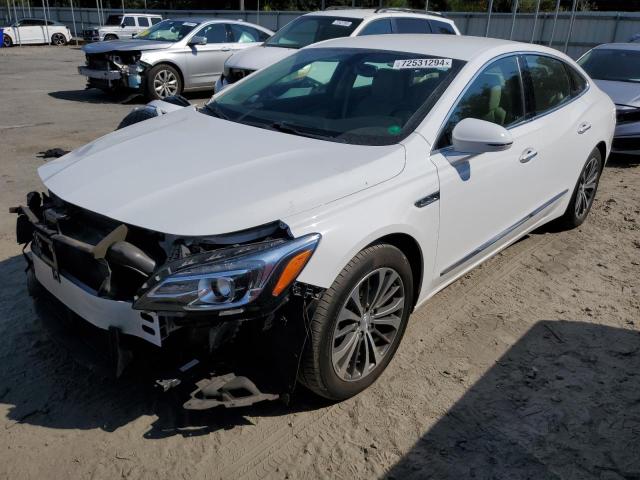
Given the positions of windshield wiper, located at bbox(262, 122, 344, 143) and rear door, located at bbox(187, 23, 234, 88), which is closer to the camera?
windshield wiper, located at bbox(262, 122, 344, 143)

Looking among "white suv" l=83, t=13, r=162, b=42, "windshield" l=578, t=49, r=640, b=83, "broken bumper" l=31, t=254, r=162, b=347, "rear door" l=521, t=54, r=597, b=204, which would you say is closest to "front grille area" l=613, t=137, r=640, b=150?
"windshield" l=578, t=49, r=640, b=83

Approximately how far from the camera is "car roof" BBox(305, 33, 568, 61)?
3.58 metres

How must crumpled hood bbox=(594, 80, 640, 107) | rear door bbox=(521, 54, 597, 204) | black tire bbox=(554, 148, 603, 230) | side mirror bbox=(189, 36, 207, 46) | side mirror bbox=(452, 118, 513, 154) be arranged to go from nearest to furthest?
side mirror bbox=(452, 118, 513, 154)
rear door bbox=(521, 54, 597, 204)
black tire bbox=(554, 148, 603, 230)
crumpled hood bbox=(594, 80, 640, 107)
side mirror bbox=(189, 36, 207, 46)

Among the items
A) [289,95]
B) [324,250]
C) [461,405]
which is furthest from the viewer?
[289,95]

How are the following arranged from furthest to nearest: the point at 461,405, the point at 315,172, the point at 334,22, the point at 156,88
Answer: the point at 156,88 < the point at 334,22 < the point at 461,405 < the point at 315,172

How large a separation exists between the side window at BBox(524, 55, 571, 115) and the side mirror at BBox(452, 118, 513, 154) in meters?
1.18

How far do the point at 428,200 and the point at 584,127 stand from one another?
239 centimetres

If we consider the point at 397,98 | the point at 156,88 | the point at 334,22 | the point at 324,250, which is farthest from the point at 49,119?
the point at 324,250

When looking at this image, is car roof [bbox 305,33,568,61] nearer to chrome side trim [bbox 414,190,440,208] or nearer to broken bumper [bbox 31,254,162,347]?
chrome side trim [bbox 414,190,440,208]

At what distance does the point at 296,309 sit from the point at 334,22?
805cm

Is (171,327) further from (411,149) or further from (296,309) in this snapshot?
(411,149)

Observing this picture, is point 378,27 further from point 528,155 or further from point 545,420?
point 545,420

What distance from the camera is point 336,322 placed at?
2.56m

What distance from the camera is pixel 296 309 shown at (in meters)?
2.39
